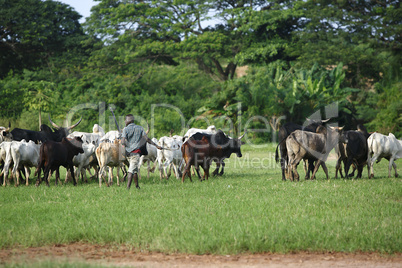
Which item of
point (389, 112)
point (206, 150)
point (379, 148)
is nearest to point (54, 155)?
point (206, 150)

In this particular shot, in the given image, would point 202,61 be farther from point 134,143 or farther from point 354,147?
point 134,143

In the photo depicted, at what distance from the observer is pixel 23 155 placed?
1390 cm

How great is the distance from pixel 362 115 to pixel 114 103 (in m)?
17.8

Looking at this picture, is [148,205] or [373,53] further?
[373,53]

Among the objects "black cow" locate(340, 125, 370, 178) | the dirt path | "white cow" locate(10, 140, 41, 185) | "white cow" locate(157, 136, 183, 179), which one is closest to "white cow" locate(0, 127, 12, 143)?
"white cow" locate(10, 140, 41, 185)

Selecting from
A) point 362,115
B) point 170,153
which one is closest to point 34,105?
point 170,153

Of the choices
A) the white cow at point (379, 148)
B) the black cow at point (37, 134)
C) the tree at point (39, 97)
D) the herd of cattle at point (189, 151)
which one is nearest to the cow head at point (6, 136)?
the herd of cattle at point (189, 151)

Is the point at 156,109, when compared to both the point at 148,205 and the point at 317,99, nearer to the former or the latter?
the point at 317,99

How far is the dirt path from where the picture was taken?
20.4ft

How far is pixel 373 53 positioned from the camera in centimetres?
3300

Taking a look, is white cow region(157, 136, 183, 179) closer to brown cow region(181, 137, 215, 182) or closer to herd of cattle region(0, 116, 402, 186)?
herd of cattle region(0, 116, 402, 186)

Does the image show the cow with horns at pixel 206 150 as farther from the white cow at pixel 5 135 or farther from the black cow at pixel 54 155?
the white cow at pixel 5 135

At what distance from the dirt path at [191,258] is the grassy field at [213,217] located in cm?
17

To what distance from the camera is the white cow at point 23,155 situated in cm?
1370
